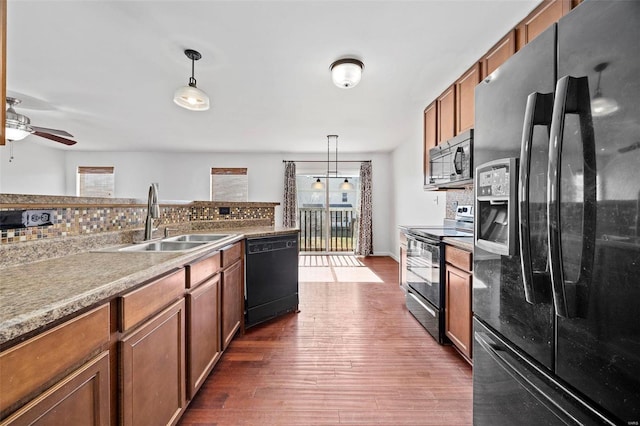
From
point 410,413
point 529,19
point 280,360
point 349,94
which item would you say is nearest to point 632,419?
point 410,413

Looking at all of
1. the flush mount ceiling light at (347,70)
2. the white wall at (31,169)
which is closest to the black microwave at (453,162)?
the flush mount ceiling light at (347,70)

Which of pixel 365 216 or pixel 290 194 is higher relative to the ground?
pixel 290 194

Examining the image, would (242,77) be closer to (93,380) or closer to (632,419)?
(93,380)

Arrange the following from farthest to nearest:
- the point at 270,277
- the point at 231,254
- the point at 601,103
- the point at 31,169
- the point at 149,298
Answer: the point at 31,169 < the point at 270,277 < the point at 231,254 < the point at 149,298 < the point at 601,103

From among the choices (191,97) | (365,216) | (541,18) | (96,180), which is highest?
(541,18)

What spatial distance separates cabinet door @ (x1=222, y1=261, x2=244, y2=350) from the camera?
6.51ft

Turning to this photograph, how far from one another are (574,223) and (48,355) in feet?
4.52

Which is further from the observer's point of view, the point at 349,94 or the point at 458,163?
the point at 349,94

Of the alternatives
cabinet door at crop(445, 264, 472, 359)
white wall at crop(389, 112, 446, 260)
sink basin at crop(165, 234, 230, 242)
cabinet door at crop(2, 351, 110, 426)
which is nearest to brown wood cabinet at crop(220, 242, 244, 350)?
sink basin at crop(165, 234, 230, 242)

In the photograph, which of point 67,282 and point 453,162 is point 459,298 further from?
point 67,282

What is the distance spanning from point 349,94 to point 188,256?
2498 mm

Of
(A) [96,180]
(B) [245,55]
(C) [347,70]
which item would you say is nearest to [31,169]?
(A) [96,180]

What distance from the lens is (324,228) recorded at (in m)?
6.52

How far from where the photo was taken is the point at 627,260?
23.8 inches
